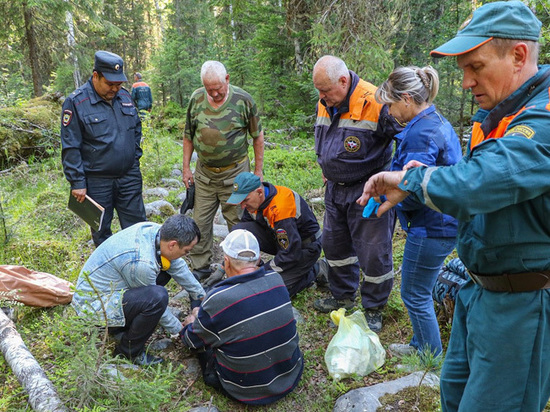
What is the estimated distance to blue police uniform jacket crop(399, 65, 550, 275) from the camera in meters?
1.30

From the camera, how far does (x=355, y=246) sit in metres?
3.66

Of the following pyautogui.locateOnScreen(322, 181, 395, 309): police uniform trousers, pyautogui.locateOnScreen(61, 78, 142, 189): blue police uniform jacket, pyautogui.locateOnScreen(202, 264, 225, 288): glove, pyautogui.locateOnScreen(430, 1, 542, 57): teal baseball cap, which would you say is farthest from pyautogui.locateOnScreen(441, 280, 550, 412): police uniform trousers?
pyautogui.locateOnScreen(61, 78, 142, 189): blue police uniform jacket

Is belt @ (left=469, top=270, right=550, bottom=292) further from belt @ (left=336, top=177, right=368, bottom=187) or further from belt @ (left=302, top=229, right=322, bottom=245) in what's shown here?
belt @ (left=302, top=229, right=322, bottom=245)

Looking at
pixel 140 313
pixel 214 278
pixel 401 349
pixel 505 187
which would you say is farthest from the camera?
pixel 214 278

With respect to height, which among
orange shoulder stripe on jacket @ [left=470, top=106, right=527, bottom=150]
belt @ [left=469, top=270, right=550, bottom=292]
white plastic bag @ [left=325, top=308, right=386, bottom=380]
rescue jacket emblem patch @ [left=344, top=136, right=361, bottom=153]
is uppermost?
orange shoulder stripe on jacket @ [left=470, top=106, right=527, bottom=150]

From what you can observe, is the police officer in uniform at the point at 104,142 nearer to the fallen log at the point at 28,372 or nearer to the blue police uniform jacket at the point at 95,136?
the blue police uniform jacket at the point at 95,136

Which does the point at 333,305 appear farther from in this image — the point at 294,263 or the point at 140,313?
the point at 140,313

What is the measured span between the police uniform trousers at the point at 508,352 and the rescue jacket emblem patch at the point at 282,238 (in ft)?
7.53

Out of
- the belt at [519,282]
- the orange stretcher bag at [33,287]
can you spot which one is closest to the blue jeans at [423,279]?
the belt at [519,282]

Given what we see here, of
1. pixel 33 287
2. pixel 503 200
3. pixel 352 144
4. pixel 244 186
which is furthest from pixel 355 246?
pixel 33 287

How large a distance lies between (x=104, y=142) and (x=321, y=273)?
2.69 meters

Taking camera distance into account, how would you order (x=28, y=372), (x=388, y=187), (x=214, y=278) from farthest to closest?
(x=214, y=278), (x=28, y=372), (x=388, y=187)

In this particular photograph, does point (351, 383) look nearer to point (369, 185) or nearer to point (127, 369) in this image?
point (127, 369)

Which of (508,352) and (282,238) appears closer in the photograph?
(508,352)
